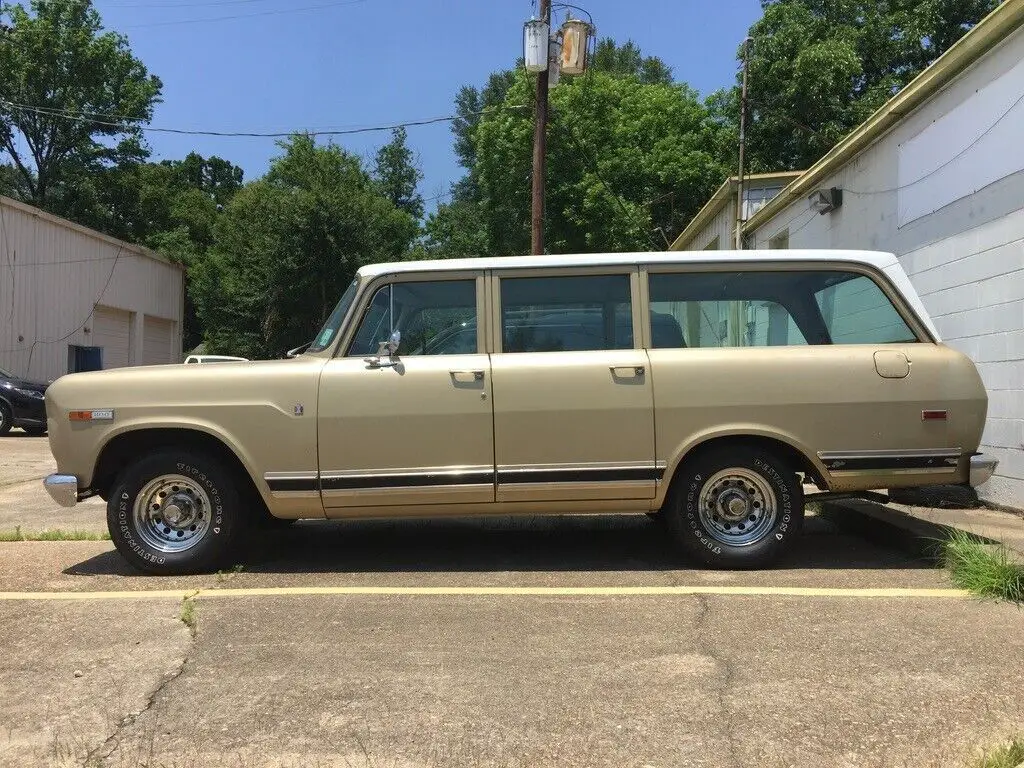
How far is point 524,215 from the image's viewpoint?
30984 millimetres

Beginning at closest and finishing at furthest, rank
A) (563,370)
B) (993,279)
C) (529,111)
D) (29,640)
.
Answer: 1. (29,640)
2. (563,370)
3. (993,279)
4. (529,111)

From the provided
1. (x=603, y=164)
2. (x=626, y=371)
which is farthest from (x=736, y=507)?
(x=603, y=164)

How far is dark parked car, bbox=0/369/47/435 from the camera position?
1527 centimetres

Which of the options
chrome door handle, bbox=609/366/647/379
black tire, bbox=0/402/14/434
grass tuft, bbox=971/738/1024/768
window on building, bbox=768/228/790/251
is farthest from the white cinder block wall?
black tire, bbox=0/402/14/434

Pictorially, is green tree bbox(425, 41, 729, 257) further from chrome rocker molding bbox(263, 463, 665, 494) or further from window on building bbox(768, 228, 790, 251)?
chrome rocker molding bbox(263, 463, 665, 494)

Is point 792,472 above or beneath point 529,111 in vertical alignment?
beneath

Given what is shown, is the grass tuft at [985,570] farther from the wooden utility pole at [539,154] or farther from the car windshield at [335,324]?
the wooden utility pole at [539,154]

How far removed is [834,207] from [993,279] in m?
3.64

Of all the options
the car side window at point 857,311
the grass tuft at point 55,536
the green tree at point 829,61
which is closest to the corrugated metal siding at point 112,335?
the green tree at point 829,61

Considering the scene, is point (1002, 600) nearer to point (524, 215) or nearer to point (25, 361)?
point (25, 361)

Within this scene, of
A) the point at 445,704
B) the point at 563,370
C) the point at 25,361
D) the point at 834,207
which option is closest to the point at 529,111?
the point at 25,361

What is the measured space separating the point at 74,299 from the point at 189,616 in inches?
873

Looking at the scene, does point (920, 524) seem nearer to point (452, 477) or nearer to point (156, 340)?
point (452, 477)

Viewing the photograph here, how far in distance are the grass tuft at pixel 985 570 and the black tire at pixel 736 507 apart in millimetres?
907
